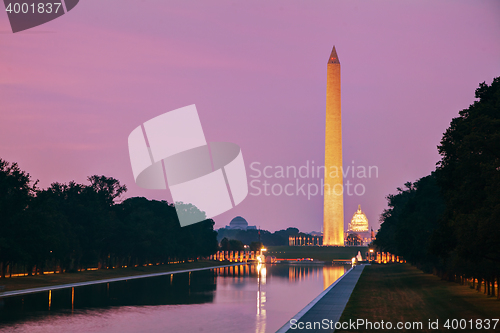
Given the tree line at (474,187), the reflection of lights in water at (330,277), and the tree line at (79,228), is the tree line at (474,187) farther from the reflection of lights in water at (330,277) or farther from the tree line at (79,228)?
the tree line at (79,228)

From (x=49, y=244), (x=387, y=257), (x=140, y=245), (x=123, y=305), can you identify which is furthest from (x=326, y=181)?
(x=123, y=305)

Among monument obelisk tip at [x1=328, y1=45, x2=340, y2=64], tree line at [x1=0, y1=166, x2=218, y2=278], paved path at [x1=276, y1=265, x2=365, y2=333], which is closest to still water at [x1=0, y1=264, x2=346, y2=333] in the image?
paved path at [x1=276, y1=265, x2=365, y2=333]

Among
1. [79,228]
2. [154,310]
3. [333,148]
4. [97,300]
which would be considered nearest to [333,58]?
[333,148]

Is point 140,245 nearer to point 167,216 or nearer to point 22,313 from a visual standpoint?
point 167,216

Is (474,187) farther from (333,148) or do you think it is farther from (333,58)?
(333,58)

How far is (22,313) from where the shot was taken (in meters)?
31.2

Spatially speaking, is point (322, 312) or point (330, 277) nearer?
point (322, 312)

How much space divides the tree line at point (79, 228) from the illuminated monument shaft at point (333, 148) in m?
28.2

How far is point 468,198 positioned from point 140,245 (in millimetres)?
64108

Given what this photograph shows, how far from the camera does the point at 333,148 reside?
132875 mm

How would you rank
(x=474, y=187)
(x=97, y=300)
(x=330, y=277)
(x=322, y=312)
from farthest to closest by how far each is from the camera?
(x=330, y=277) → (x=97, y=300) → (x=474, y=187) → (x=322, y=312)

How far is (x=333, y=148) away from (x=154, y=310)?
102488mm

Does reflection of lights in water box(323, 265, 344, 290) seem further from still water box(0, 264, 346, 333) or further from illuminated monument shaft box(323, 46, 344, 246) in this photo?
illuminated monument shaft box(323, 46, 344, 246)

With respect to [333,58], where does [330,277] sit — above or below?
below
